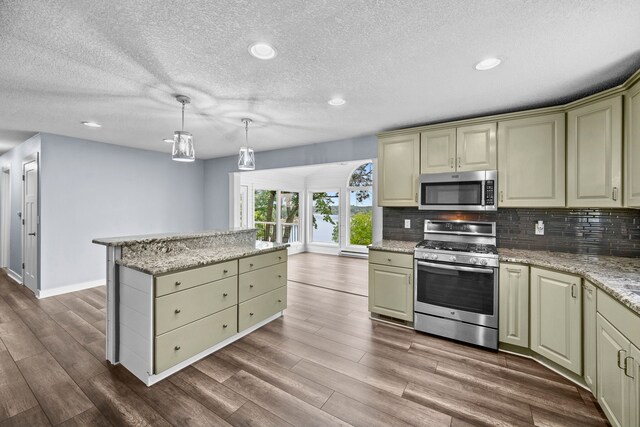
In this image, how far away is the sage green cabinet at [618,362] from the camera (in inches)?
55.7

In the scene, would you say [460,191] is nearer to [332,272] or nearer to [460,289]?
[460,289]

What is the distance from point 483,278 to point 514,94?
1.73m

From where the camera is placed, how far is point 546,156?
266 centimetres

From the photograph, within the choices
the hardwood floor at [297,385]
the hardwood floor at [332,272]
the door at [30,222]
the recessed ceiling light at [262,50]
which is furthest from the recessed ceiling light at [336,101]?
the door at [30,222]

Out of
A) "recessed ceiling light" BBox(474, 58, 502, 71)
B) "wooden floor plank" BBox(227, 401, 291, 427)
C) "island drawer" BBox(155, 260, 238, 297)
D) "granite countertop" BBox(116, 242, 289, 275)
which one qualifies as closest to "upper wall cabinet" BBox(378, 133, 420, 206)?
"recessed ceiling light" BBox(474, 58, 502, 71)

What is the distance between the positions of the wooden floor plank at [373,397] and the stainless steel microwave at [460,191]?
6.55 feet

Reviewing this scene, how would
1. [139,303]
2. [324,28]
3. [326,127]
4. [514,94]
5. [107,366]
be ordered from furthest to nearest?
[326,127] < [514,94] < [107,366] < [139,303] < [324,28]

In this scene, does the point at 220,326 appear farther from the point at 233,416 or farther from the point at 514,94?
the point at 514,94

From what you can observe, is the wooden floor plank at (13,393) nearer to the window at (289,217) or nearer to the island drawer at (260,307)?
the island drawer at (260,307)

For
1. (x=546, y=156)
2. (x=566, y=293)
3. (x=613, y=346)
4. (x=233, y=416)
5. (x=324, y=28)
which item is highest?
→ (x=324, y=28)

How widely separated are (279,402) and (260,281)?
4.31 ft

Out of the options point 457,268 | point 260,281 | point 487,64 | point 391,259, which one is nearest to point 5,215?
point 260,281

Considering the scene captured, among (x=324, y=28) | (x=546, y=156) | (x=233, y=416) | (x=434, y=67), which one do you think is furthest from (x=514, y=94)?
(x=233, y=416)

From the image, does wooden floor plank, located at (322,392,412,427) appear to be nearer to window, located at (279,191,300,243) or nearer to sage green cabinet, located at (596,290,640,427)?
sage green cabinet, located at (596,290,640,427)
